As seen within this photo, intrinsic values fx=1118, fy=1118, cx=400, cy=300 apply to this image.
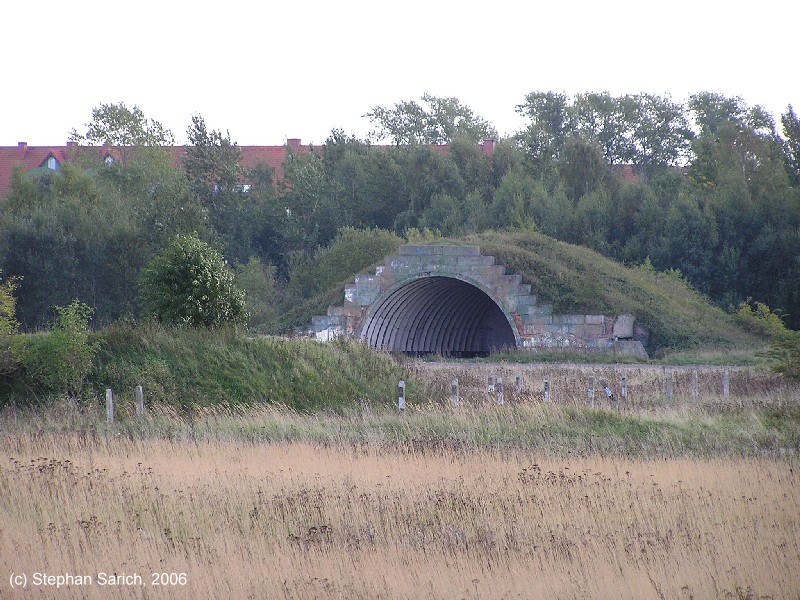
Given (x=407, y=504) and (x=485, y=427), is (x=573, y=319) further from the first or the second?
(x=407, y=504)

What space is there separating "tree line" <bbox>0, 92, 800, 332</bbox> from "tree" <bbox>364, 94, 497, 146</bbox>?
7.64 metres

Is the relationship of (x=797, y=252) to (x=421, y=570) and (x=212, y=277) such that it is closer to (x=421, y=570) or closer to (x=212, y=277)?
(x=212, y=277)

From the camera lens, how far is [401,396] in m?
21.6

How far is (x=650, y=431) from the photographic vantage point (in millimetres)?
17516

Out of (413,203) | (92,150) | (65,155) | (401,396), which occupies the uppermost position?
(65,155)

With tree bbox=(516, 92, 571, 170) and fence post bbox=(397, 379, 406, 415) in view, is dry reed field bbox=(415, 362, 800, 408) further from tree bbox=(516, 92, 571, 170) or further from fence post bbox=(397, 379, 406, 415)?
tree bbox=(516, 92, 571, 170)

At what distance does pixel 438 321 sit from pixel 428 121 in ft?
155

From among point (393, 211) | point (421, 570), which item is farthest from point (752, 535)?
point (393, 211)

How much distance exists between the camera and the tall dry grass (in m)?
9.65

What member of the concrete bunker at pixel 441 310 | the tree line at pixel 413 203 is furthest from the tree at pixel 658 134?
the concrete bunker at pixel 441 310

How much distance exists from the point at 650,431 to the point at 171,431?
7.61 m

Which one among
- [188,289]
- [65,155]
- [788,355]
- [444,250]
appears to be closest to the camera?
[788,355]

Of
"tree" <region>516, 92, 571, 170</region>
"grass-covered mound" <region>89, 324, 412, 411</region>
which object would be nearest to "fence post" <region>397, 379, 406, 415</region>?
"grass-covered mound" <region>89, 324, 412, 411</region>

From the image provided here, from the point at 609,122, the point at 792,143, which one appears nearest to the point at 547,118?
the point at 609,122
